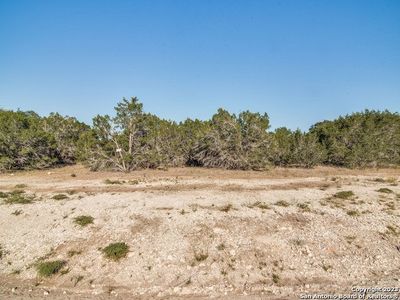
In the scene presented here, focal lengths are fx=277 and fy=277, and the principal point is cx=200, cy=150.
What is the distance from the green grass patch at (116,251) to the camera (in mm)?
12477

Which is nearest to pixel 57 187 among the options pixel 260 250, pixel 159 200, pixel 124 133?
pixel 159 200

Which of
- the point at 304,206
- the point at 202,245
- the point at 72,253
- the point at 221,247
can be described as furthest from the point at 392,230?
the point at 72,253

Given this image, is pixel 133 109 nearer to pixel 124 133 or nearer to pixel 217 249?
pixel 124 133

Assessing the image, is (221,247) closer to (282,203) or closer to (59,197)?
(282,203)

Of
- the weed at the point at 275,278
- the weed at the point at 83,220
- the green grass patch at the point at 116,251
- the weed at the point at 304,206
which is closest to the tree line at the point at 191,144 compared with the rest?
the weed at the point at 304,206

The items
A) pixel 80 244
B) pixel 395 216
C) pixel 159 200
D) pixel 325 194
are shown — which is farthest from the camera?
pixel 325 194

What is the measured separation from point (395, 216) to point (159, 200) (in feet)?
52.7

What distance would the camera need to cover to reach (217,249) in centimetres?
1320

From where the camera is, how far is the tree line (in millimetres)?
39625

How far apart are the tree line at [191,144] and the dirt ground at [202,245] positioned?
17443mm

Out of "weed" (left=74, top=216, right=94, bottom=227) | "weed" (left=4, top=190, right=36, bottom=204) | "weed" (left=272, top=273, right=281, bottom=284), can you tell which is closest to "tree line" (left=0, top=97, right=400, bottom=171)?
"weed" (left=4, top=190, right=36, bottom=204)

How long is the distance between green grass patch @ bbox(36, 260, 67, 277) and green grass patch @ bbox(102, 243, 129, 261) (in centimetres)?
182

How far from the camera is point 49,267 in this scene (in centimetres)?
1148

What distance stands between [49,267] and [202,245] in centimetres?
671
